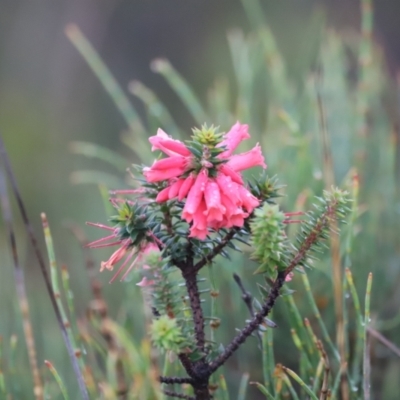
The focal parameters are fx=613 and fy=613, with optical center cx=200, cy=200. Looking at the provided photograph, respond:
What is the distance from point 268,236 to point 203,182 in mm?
65

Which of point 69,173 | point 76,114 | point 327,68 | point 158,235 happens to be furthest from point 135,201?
point 76,114

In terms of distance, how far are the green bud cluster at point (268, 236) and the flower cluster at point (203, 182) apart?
17 millimetres

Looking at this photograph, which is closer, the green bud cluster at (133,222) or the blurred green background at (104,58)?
the green bud cluster at (133,222)

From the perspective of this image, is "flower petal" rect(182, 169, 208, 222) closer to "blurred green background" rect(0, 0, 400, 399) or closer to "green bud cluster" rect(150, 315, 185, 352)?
"green bud cluster" rect(150, 315, 185, 352)

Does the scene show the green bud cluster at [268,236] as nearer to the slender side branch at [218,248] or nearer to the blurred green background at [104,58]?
the slender side branch at [218,248]

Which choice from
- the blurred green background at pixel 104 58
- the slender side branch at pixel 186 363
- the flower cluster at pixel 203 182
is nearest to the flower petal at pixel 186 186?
the flower cluster at pixel 203 182

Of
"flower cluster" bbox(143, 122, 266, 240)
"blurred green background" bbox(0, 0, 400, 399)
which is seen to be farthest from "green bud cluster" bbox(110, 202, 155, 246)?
"blurred green background" bbox(0, 0, 400, 399)

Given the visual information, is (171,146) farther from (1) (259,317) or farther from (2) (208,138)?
(1) (259,317)

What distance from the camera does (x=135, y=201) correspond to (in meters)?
0.50

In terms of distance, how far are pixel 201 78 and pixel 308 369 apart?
2.70 m

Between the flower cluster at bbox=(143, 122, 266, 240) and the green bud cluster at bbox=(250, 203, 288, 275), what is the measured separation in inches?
0.7

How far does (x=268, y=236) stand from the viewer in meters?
0.44

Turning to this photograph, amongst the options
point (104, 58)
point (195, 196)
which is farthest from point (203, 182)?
point (104, 58)

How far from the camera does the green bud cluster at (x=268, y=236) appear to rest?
17.3 inches
